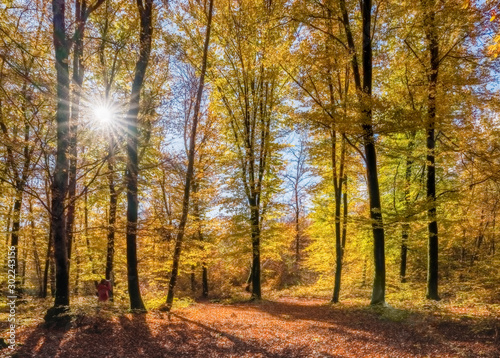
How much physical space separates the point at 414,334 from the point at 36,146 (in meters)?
10.3

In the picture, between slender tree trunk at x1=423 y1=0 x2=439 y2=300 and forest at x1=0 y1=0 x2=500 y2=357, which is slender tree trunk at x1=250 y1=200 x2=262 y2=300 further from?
slender tree trunk at x1=423 y1=0 x2=439 y2=300

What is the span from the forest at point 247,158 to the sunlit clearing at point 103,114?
49 mm

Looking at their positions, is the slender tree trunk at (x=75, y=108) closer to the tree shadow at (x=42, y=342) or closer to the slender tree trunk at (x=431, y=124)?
Result: the tree shadow at (x=42, y=342)

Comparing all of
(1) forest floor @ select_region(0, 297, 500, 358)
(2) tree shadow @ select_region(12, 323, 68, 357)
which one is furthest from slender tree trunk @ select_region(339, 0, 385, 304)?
(2) tree shadow @ select_region(12, 323, 68, 357)

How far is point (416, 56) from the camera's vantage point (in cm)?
1042

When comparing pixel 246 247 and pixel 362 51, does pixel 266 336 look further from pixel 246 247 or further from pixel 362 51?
pixel 362 51

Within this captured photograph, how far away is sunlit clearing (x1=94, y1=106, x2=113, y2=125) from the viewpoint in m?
9.71

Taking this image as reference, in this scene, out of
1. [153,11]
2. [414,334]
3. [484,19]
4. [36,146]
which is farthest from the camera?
[153,11]

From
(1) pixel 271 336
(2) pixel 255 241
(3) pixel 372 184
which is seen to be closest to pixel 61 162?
(1) pixel 271 336

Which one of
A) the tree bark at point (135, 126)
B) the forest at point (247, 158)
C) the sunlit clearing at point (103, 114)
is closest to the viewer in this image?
the forest at point (247, 158)

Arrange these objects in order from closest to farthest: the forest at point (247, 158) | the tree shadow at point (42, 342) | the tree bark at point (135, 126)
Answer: the tree shadow at point (42, 342), the forest at point (247, 158), the tree bark at point (135, 126)

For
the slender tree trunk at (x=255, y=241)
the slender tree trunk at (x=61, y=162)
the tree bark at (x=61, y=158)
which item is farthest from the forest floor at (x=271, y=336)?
the slender tree trunk at (x=255, y=241)

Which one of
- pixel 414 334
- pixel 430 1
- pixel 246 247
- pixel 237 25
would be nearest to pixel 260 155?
pixel 246 247

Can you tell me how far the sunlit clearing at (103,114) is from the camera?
9707mm
